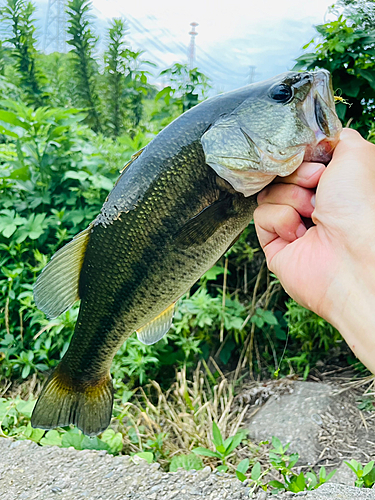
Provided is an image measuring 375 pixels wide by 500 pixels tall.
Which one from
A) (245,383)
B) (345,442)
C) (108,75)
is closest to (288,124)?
(345,442)

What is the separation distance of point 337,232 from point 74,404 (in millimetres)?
946

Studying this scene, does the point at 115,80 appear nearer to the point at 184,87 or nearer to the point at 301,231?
the point at 184,87

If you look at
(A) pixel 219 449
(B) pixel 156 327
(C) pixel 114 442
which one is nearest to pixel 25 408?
(C) pixel 114 442

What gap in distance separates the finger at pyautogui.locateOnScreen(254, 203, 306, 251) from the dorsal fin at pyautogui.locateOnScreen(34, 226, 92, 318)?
480mm

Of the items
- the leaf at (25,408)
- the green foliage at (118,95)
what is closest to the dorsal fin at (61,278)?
the leaf at (25,408)

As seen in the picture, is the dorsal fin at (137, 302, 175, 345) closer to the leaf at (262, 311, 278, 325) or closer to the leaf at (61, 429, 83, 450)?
the leaf at (61, 429, 83, 450)

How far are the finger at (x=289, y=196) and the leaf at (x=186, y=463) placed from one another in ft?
4.52

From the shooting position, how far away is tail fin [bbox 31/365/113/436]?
1.37 metres

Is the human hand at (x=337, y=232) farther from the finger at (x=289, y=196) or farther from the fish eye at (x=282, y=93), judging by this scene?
the fish eye at (x=282, y=93)

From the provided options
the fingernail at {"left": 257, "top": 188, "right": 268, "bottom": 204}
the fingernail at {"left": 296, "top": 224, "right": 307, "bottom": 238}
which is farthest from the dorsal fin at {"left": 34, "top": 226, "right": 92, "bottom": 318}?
the fingernail at {"left": 296, "top": 224, "right": 307, "bottom": 238}

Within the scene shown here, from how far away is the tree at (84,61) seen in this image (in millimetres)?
4686

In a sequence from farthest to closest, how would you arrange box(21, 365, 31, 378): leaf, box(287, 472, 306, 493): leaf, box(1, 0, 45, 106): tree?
1. box(1, 0, 45, 106): tree
2. box(21, 365, 31, 378): leaf
3. box(287, 472, 306, 493): leaf

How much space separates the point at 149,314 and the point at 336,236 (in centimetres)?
55

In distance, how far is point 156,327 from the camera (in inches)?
53.9
